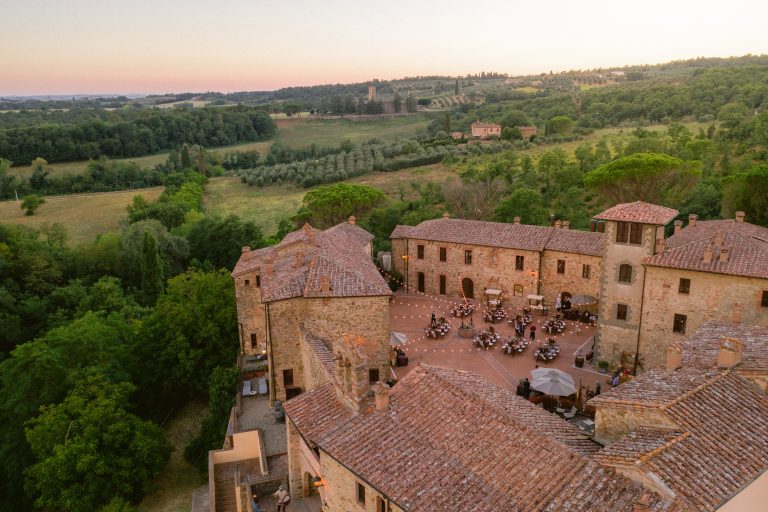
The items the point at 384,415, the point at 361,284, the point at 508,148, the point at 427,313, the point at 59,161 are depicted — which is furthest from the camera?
the point at 59,161

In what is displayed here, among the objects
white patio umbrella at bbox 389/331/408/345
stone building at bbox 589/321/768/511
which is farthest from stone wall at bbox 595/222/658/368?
white patio umbrella at bbox 389/331/408/345

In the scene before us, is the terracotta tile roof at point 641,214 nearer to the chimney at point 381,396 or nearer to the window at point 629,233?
the window at point 629,233

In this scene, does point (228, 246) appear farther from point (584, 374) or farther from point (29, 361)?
point (584, 374)

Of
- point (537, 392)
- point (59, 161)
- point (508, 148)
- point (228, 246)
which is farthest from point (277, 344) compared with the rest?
point (59, 161)

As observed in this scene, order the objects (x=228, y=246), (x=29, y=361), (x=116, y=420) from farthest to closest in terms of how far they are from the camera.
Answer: (x=228, y=246)
(x=29, y=361)
(x=116, y=420)

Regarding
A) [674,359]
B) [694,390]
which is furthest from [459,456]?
[674,359]

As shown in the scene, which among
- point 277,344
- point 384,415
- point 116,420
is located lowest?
point 116,420

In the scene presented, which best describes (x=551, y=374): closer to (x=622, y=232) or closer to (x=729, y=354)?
(x=622, y=232)
